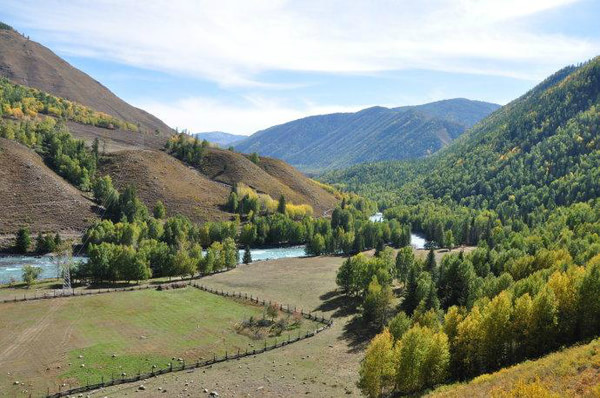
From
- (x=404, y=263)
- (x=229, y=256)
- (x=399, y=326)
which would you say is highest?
(x=229, y=256)

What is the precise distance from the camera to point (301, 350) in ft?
264

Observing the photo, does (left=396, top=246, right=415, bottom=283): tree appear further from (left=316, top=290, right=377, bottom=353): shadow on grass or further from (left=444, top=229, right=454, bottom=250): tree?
(left=444, top=229, right=454, bottom=250): tree

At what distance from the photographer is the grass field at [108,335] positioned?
219ft

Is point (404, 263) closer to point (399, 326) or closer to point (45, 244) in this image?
point (399, 326)

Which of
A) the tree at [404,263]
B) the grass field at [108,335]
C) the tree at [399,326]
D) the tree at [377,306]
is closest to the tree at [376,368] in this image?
the tree at [399,326]

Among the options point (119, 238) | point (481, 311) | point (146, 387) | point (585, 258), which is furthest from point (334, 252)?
point (146, 387)

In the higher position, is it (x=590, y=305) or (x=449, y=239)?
(x=449, y=239)

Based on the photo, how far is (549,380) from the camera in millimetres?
44531

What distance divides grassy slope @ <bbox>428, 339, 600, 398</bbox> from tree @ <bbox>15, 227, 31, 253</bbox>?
15922cm

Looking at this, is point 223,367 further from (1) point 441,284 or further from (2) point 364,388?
(1) point 441,284

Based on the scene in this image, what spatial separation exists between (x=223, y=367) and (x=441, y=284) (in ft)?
169

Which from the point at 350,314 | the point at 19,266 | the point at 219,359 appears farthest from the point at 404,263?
the point at 19,266

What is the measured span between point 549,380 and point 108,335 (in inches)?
2706

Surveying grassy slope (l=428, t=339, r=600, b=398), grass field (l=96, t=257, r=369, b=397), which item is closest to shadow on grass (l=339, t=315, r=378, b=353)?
grass field (l=96, t=257, r=369, b=397)
